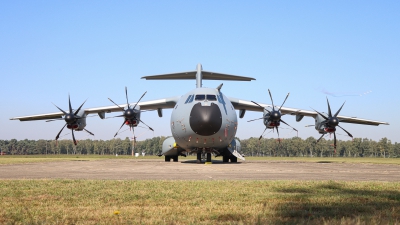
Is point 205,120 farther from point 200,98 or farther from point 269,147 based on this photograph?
point 269,147

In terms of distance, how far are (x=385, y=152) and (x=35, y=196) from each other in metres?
155

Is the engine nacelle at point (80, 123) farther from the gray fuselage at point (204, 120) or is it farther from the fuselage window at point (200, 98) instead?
the fuselage window at point (200, 98)

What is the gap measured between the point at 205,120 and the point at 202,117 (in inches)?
9.5

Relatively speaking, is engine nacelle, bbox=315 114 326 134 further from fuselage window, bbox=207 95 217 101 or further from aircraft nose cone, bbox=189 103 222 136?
aircraft nose cone, bbox=189 103 222 136

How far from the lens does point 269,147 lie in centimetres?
16200

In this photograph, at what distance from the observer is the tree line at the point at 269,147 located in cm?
14588

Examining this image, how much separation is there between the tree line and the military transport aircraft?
9325cm

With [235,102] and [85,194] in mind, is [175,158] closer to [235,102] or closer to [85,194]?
[235,102]

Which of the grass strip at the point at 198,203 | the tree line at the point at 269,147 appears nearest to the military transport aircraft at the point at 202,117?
the grass strip at the point at 198,203

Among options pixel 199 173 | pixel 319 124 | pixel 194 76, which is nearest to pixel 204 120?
pixel 199 173

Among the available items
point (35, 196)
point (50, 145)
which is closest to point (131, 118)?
point (35, 196)

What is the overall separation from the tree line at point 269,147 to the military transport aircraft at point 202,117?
9325 cm

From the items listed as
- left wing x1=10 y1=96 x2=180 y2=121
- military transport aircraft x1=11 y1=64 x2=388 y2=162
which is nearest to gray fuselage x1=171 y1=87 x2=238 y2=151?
military transport aircraft x1=11 y1=64 x2=388 y2=162

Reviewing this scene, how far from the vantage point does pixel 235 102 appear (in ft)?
96.7
